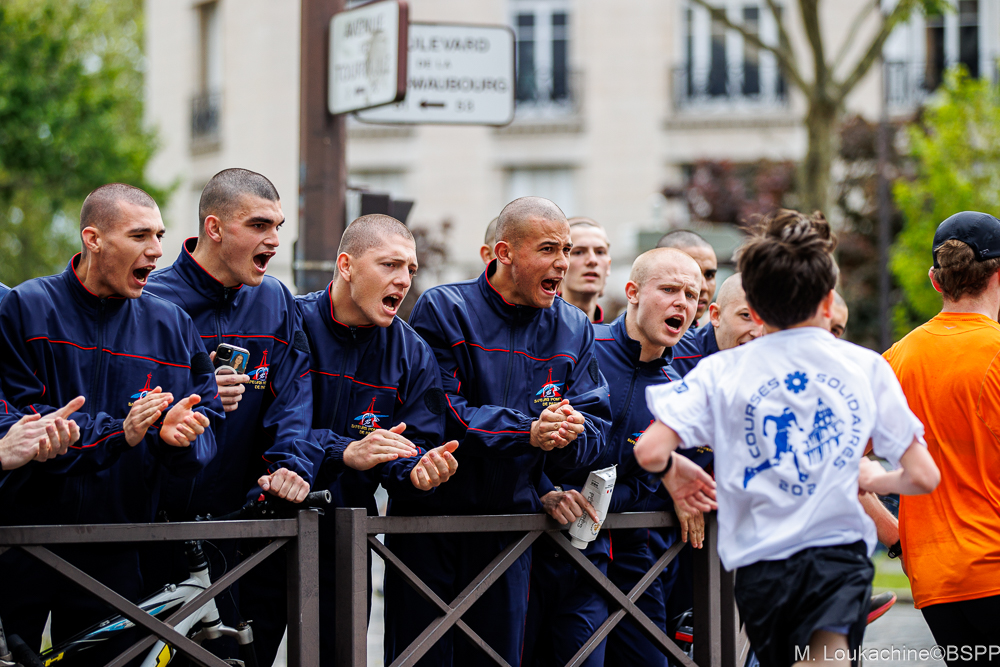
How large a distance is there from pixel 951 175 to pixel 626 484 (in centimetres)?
1251

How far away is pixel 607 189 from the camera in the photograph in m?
23.4

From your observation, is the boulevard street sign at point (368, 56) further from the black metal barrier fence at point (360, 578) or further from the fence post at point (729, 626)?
the fence post at point (729, 626)

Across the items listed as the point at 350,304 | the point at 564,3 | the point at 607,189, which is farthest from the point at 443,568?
the point at 564,3

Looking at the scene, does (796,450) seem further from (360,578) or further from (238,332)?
(238,332)

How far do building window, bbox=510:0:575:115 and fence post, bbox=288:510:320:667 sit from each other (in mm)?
20935

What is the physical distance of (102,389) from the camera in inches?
160

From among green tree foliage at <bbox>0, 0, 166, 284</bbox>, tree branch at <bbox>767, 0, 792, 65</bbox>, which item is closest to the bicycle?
tree branch at <bbox>767, 0, 792, 65</bbox>

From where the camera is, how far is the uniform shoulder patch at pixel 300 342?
14.8 feet

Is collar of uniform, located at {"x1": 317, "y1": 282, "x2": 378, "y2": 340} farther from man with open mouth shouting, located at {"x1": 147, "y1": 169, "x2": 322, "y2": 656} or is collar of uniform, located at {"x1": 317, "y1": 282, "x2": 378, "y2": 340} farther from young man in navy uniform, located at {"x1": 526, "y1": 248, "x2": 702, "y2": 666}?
young man in navy uniform, located at {"x1": 526, "y1": 248, "x2": 702, "y2": 666}

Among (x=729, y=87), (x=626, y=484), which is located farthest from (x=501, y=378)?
(x=729, y=87)

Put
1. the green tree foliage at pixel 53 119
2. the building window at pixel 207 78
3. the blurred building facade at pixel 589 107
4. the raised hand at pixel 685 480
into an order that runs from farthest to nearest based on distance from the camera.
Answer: the building window at pixel 207 78
the blurred building facade at pixel 589 107
the green tree foliage at pixel 53 119
the raised hand at pixel 685 480

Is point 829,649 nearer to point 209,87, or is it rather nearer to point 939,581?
point 939,581

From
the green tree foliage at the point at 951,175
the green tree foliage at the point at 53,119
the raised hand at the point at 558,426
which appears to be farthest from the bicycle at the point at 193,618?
the green tree foliage at the point at 951,175

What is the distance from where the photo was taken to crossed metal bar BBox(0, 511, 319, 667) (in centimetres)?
370
